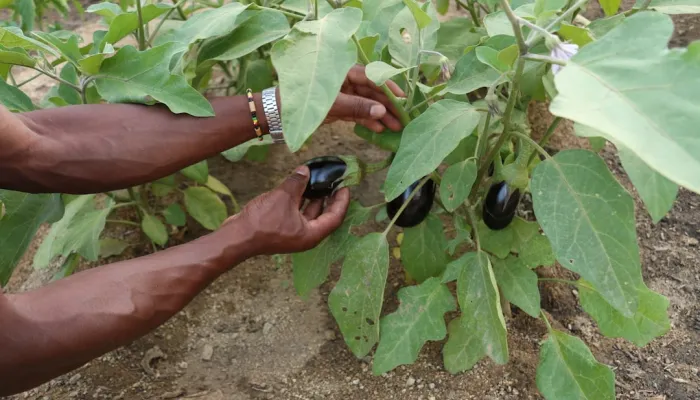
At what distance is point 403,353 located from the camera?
1.16 m

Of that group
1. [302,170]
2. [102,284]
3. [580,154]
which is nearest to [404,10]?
[302,170]

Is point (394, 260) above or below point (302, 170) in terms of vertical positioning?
below

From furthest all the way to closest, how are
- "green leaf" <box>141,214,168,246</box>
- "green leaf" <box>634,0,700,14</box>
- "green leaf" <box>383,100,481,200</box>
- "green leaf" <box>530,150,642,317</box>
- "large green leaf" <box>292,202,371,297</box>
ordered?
1. "green leaf" <box>141,214,168,246</box>
2. "large green leaf" <box>292,202,371,297</box>
3. "green leaf" <box>634,0,700,14</box>
4. "green leaf" <box>383,100,481,200</box>
5. "green leaf" <box>530,150,642,317</box>

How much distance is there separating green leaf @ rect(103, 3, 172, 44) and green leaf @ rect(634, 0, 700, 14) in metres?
0.90

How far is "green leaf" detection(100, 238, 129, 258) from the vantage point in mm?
1644

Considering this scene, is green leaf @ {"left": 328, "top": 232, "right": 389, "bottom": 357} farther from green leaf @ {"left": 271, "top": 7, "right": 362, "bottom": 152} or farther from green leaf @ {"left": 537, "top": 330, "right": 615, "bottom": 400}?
green leaf @ {"left": 271, "top": 7, "right": 362, "bottom": 152}

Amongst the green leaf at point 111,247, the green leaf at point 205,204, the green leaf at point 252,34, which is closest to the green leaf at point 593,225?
the green leaf at point 252,34

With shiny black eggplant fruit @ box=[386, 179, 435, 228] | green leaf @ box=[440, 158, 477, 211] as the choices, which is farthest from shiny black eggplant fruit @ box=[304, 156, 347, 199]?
green leaf @ box=[440, 158, 477, 211]

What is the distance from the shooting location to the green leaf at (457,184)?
3.69 feet

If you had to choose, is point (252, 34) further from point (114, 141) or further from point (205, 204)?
point (205, 204)

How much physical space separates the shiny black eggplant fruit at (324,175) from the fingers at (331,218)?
3 cm

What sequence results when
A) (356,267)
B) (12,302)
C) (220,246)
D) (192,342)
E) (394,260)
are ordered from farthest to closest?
(394,260), (192,342), (356,267), (220,246), (12,302)

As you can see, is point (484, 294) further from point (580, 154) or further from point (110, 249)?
point (110, 249)

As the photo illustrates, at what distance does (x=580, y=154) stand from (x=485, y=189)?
0.32 meters
